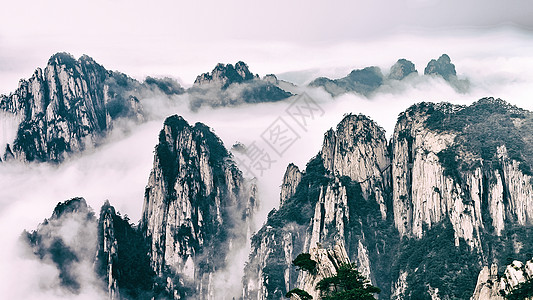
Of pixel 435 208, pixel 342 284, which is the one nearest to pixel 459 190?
pixel 435 208

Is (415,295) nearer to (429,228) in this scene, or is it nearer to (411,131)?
(429,228)

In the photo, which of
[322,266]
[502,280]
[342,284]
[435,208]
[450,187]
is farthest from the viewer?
[435,208]

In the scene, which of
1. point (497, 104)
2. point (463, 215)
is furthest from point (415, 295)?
point (497, 104)

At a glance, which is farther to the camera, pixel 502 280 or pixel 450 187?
pixel 450 187

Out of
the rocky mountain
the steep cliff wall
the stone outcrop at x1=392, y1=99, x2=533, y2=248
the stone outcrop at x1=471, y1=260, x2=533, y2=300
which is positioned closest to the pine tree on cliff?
the stone outcrop at x1=471, y1=260, x2=533, y2=300

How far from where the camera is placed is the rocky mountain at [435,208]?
16750 centimetres

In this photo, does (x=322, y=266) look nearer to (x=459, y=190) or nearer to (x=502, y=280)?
(x=502, y=280)

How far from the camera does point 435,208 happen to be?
585 feet

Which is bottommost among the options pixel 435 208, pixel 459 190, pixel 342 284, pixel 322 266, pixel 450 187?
pixel 342 284

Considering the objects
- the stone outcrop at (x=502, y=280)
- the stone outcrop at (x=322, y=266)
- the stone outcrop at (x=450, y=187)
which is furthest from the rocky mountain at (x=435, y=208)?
the stone outcrop at (x=322, y=266)

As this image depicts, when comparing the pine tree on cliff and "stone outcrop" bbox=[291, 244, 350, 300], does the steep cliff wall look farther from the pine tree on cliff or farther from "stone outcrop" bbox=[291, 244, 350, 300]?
the pine tree on cliff

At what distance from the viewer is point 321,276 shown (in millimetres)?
115188

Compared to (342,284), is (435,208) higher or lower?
higher

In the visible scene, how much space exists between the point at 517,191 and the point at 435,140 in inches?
853
